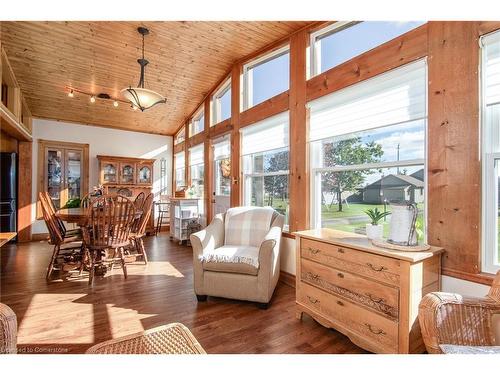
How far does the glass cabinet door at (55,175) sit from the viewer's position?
5504mm

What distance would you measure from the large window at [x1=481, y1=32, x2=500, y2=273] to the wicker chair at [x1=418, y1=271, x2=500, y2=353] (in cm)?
39

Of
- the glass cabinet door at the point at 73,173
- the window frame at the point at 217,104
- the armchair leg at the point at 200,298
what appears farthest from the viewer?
the glass cabinet door at the point at 73,173

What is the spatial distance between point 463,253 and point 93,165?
6.98 metres

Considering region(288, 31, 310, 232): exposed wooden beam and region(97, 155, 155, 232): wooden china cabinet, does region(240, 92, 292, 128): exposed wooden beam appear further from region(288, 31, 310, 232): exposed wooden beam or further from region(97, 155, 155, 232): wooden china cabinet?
region(97, 155, 155, 232): wooden china cabinet

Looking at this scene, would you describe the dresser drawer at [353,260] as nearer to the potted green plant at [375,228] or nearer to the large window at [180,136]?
the potted green plant at [375,228]

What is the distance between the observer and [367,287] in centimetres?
162

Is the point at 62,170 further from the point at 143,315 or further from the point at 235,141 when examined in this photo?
the point at 143,315

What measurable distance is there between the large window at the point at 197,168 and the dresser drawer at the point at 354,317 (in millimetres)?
3850

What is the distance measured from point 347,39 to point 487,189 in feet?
6.21

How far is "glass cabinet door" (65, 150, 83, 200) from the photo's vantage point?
225 inches

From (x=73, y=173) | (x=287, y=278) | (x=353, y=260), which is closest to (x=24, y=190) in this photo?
(x=73, y=173)

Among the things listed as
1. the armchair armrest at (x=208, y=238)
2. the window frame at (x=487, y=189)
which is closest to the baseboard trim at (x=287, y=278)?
the armchair armrest at (x=208, y=238)
